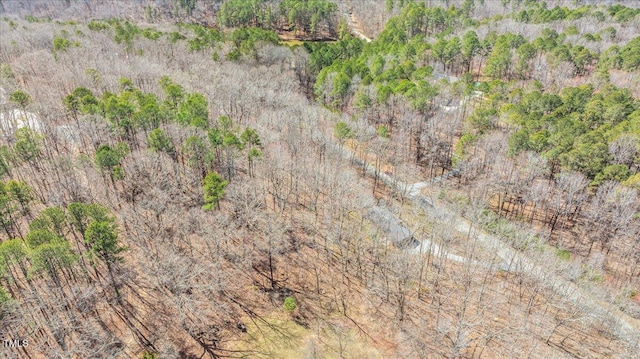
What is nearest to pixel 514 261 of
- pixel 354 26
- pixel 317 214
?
pixel 317 214

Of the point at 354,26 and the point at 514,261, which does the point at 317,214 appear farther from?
the point at 354,26

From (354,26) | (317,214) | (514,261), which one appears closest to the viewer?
(514,261)

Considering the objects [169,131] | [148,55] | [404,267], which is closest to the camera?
[404,267]

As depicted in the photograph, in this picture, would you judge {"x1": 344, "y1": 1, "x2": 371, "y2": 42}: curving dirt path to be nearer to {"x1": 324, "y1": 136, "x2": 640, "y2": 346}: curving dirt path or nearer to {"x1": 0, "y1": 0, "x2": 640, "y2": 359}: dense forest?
{"x1": 0, "y1": 0, "x2": 640, "y2": 359}: dense forest

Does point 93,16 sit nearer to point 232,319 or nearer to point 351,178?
point 351,178

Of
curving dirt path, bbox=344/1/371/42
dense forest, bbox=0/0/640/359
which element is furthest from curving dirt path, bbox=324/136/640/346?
curving dirt path, bbox=344/1/371/42

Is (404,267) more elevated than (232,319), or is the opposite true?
(404,267)

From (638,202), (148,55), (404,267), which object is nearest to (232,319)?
(404,267)

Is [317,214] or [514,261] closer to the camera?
[514,261]

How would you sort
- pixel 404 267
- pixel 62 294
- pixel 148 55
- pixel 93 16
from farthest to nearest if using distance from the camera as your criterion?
pixel 93 16 → pixel 148 55 → pixel 404 267 → pixel 62 294
